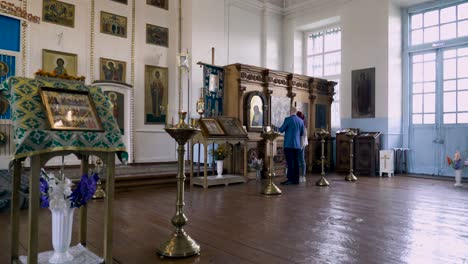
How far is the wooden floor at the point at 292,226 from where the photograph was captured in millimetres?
3209

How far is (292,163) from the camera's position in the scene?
7.89m

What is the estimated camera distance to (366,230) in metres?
4.08

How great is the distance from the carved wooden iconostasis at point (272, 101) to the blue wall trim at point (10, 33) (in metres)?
4.69

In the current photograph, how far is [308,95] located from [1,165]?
26.0 ft

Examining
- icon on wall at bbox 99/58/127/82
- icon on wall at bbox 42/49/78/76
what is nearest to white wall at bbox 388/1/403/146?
icon on wall at bbox 99/58/127/82

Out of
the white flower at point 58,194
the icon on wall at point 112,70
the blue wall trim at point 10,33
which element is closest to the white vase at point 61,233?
the white flower at point 58,194

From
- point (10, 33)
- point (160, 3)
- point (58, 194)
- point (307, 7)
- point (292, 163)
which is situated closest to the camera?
point (58, 194)

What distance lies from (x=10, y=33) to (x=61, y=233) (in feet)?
22.8

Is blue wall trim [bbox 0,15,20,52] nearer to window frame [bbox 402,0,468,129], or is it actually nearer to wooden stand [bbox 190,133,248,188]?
wooden stand [bbox 190,133,248,188]

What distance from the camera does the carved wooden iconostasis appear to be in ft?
29.2

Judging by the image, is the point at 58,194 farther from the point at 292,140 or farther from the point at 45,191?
the point at 292,140

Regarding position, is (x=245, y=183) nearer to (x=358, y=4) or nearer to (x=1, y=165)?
(x=1, y=165)

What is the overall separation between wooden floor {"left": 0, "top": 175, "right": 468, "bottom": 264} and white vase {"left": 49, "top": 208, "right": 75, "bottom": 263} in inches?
17.1

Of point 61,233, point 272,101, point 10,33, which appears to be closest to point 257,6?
point 272,101
